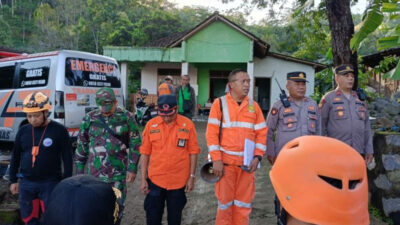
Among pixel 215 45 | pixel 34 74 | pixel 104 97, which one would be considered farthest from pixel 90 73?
pixel 215 45

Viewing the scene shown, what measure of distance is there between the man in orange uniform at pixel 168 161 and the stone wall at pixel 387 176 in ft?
8.48

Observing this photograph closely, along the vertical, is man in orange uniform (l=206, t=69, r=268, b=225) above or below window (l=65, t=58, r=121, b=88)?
below

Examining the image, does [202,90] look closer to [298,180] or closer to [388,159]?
[388,159]

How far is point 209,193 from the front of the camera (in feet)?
17.5

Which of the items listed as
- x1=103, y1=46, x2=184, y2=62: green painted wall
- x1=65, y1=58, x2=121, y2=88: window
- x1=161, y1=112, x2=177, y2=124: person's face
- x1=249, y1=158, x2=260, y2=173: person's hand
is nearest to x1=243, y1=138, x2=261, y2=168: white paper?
x1=249, y1=158, x2=260, y2=173: person's hand

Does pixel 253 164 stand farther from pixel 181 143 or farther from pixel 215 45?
pixel 215 45

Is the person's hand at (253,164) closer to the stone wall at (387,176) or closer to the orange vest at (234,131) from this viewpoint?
the orange vest at (234,131)

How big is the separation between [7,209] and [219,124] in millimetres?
2723

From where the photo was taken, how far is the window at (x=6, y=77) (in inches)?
313

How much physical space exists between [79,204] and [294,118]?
2.89m

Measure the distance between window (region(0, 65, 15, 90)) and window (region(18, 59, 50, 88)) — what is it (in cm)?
33

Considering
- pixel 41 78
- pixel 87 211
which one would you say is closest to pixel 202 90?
pixel 41 78

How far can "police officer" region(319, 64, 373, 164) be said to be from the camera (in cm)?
386

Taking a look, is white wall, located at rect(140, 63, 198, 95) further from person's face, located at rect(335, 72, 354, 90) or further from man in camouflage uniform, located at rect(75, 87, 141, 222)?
man in camouflage uniform, located at rect(75, 87, 141, 222)
